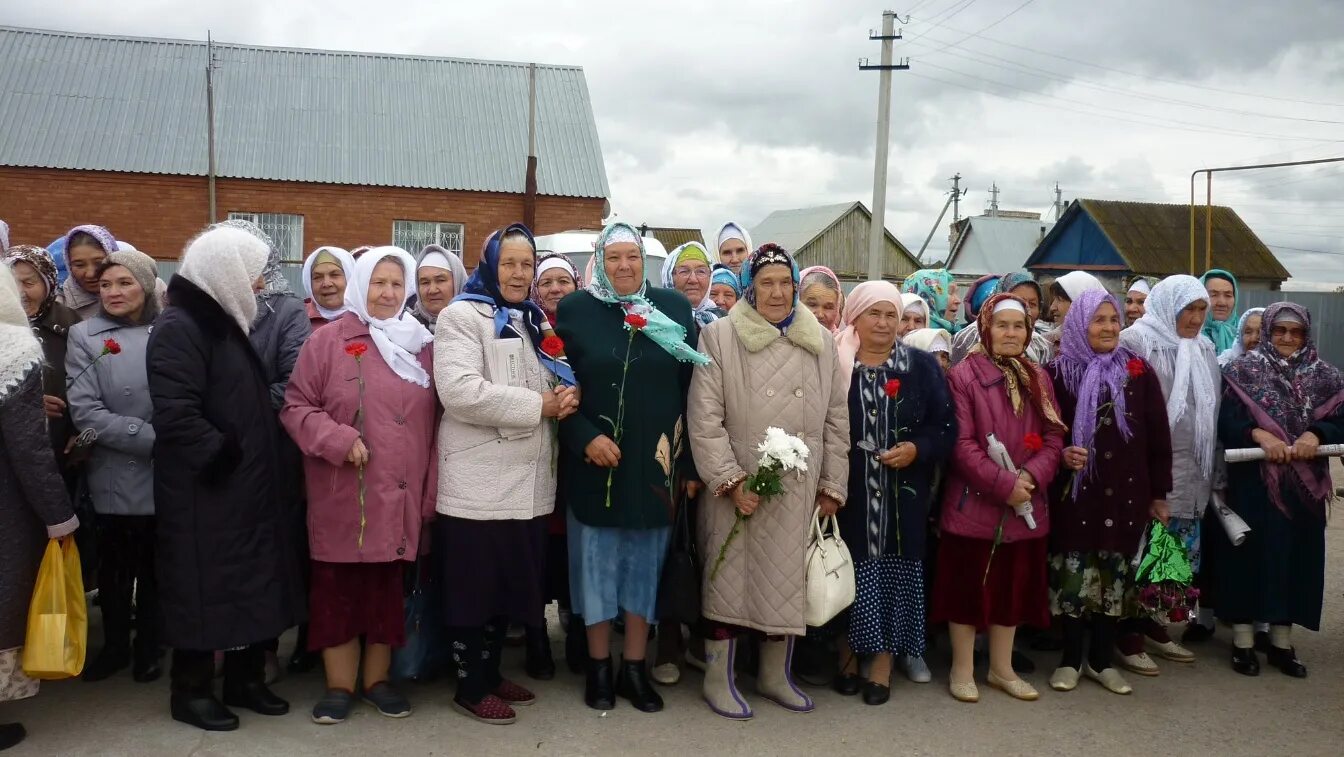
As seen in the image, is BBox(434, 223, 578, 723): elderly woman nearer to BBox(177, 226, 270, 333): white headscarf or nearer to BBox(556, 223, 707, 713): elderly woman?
BBox(556, 223, 707, 713): elderly woman

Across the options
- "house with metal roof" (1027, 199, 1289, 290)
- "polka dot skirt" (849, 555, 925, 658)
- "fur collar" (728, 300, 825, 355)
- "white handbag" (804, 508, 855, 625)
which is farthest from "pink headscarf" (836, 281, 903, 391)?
"house with metal roof" (1027, 199, 1289, 290)

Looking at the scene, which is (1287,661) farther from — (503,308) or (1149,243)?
(1149,243)

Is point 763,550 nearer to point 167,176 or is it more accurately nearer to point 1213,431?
point 1213,431

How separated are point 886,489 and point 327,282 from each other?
3029 mm

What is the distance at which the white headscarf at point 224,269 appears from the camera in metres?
3.88

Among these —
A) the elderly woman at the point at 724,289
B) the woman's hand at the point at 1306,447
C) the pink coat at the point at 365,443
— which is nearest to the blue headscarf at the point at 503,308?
the pink coat at the point at 365,443

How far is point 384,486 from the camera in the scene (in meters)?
3.99

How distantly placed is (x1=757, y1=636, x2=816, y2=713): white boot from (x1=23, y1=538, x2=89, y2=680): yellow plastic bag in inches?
112

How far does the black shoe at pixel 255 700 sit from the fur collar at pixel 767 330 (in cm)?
253

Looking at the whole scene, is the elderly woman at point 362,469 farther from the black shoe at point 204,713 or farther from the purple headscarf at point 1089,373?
the purple headscarf at point 1089,373

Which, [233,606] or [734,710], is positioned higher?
[233,606]

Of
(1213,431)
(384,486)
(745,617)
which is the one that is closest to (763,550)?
(745,617)

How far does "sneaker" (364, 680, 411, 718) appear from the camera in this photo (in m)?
4.14

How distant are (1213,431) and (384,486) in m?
4.16
